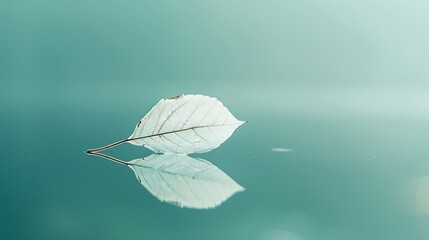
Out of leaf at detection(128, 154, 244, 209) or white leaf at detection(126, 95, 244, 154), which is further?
white leaf at detection(126, 95, 244, 154)

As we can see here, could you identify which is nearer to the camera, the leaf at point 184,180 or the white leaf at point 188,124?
the leaf at point 184,180

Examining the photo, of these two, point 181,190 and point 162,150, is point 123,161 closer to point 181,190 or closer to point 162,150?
point 162,150

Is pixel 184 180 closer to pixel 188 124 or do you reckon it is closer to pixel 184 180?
pixel 184 180

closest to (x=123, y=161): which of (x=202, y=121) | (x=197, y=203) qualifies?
(x=202, y=121)

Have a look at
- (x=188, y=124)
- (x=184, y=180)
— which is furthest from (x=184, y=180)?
(x=188, y=124)

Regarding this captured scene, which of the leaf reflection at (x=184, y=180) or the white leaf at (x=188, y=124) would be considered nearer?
the leaf reflection at (x=184, y=180)

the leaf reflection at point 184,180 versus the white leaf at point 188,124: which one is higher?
the white leaf at point 188,124
